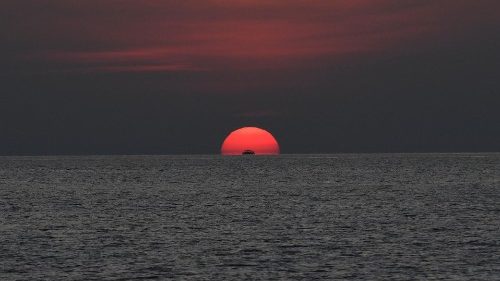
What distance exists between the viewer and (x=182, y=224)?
84875mm

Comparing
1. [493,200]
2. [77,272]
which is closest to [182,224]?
[77,272]

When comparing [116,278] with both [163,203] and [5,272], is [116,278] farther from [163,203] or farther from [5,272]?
[163,203]

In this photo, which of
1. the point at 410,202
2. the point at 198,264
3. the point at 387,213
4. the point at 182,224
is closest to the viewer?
the point at 198,264

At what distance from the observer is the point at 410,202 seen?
118 m

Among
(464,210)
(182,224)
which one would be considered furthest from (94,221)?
(464,210)

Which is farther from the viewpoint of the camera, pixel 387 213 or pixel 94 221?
pixel 387 213

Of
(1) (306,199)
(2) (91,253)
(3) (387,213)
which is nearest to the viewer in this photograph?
(2) (91,253)

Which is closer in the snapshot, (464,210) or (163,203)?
(464,210)

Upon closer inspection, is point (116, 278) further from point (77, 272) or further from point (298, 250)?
point (298, 250)

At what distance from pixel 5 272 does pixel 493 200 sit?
81.8 metres

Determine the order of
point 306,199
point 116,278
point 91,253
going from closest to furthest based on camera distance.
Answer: point 116,278 → point 91,253 → point 306,199

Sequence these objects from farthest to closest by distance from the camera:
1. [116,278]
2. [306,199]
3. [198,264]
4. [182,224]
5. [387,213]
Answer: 1. [306,199]
2. [387,213]
3. [182,224]
4. [198,264]
5. [116,278]

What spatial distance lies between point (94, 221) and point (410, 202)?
47482 millimetres

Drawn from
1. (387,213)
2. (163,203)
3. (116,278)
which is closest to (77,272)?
(116,278)
